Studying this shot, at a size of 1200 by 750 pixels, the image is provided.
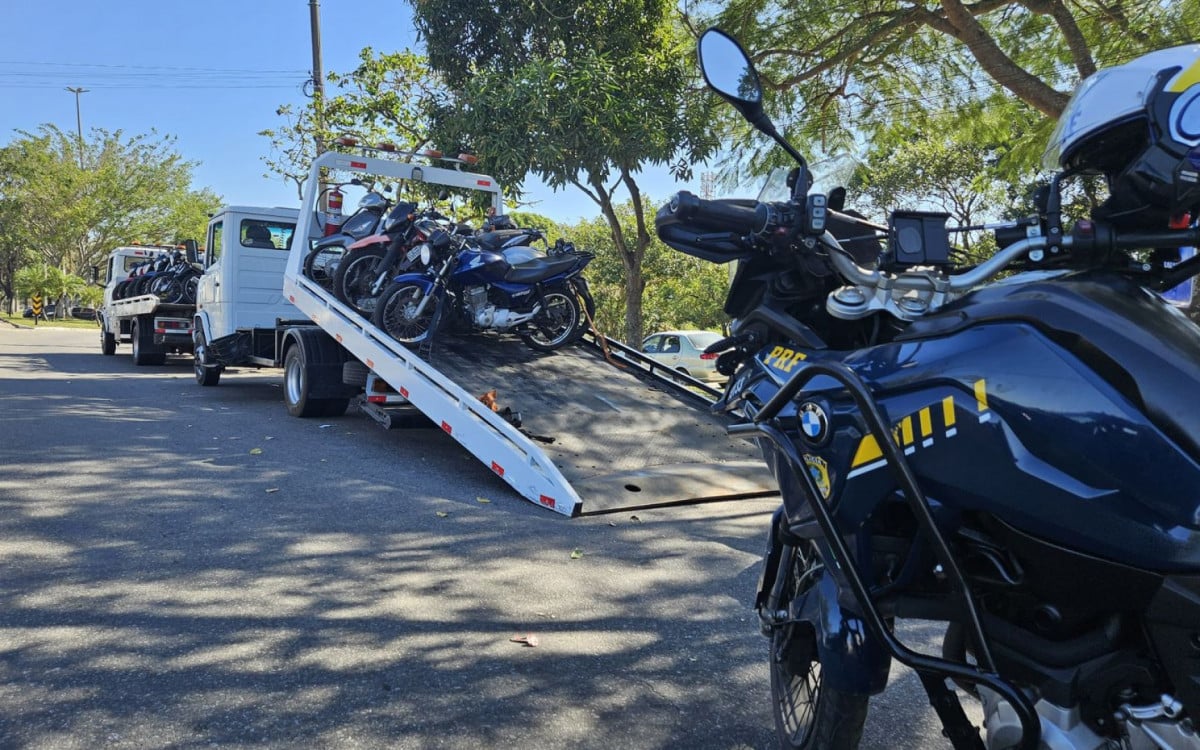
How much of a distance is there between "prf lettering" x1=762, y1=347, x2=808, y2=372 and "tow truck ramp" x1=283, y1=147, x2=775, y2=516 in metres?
2.59

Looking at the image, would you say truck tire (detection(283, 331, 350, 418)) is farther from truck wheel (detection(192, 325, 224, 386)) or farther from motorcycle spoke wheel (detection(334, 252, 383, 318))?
truck wheel (detection(192, 325, 224, 386))

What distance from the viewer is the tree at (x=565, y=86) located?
1162 centimetres

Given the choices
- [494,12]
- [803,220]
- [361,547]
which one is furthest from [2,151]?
[803,220]

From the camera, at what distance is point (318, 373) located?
364 inches

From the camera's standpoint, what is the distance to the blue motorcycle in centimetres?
798

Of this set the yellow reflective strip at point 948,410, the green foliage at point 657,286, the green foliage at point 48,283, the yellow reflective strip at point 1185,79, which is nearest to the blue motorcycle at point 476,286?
the yellow reflective strip at point 948,410

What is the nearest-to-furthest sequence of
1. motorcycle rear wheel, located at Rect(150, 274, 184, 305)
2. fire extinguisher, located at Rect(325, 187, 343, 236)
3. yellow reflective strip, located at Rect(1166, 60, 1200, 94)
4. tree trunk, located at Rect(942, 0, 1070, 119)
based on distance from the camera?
yellow reflective strip, located at Rect(1166, 60, 1200, 94) → tree trunk, located at Rect(942, 0, 1070, 119) → fire extinguisher, located at Rect(325, 187, 343, 236) → motorcycle rear wheel, located at Rect(150, 274, 184, 305)

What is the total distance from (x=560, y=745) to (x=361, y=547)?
2367mm

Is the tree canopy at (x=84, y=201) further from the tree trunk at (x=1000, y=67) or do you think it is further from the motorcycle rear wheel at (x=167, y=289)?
the tree trunk at (x=1000, y=67)

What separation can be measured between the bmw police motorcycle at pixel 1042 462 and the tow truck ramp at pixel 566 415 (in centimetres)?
314

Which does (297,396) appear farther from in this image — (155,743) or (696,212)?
(696,212)

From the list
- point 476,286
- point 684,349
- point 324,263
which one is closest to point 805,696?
point 476,286

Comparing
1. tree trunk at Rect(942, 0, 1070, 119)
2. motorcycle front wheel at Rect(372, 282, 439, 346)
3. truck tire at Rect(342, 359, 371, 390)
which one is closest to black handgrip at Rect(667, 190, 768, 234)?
motorcycle front wheel at Rect(372, 282, 439, 346)

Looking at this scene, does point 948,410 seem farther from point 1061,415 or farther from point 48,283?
point 48,283
